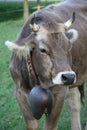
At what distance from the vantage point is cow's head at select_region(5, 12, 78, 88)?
420 cm

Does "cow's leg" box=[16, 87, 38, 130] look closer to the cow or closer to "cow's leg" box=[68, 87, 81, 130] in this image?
the cow

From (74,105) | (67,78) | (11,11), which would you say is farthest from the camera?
(11,11)

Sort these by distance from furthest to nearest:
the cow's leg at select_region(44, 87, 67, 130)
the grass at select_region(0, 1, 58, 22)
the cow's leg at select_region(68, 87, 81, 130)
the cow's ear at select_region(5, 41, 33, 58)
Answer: the grass at select_region(0, 1, 58, 22) → the cow's leg at select_region(68, 87, 81, 130) → the cow's leg at select_region(44, 87, 67, 130) → the cow's ear at select_region(5, 41, 33, 58)

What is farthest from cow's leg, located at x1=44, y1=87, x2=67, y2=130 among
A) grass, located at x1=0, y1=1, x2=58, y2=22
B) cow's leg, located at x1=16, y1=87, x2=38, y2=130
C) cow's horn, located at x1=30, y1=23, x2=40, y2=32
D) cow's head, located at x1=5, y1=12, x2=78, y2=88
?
grass, located at x1=0, y1=1, x2=58, y2=22

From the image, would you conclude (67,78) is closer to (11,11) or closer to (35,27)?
(35,27)

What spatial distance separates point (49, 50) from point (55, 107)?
3.05ft

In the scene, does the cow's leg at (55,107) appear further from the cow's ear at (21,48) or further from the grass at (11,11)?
the grass at (11,11)

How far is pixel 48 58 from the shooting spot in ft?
14.0

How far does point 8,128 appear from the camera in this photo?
618 cm

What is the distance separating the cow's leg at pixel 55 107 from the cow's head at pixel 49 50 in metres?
0.33

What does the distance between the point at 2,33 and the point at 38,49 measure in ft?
33.1

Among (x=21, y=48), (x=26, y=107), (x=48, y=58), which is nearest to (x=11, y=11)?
(x=26, y=107)

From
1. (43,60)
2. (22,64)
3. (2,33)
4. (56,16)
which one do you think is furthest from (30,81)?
(2,33)

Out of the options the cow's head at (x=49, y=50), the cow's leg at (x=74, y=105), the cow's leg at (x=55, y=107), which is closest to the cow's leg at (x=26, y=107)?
the cow's leg at (x=55, y=107)
